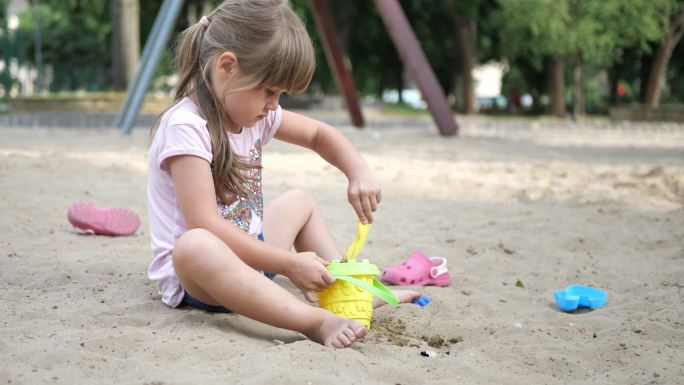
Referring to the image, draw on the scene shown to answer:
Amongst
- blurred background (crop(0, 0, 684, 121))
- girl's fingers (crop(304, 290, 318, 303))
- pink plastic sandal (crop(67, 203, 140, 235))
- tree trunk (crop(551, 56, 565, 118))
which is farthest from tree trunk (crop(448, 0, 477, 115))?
girl's fingers (crop(304, 290, 318, 303))

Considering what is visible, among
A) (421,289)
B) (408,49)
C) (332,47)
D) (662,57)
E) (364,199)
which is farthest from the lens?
(662,57)

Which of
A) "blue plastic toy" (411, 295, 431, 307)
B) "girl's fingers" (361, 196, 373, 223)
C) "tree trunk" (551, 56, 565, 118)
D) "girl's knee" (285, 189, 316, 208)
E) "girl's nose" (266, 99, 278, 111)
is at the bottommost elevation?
"tree trunk" (551, 56, 565, 118)

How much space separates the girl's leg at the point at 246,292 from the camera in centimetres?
226

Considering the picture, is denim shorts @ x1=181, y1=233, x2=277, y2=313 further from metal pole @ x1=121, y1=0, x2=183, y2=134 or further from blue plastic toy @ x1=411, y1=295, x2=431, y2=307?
metal pole @ x1=121, y1=0, x2=183, y2=134

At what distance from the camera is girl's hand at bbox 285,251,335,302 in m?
2.37

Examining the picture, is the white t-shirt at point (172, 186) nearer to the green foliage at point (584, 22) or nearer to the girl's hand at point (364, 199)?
the girl's hand at point (364, 199)

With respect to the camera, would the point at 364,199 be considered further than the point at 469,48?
No

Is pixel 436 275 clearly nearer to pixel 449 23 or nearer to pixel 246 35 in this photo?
pixel 246 35

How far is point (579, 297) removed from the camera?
288cm

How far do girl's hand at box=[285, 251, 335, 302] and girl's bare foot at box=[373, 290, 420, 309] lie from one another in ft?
1.54

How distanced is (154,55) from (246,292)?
7.71 m

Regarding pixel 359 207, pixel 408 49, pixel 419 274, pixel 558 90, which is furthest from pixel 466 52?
pixel 359 207

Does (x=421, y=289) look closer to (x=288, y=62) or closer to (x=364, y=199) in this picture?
(x=364, y=199)

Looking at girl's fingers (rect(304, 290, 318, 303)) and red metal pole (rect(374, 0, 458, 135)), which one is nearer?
girl's fingers (rect(304, 290, 318, 303))
